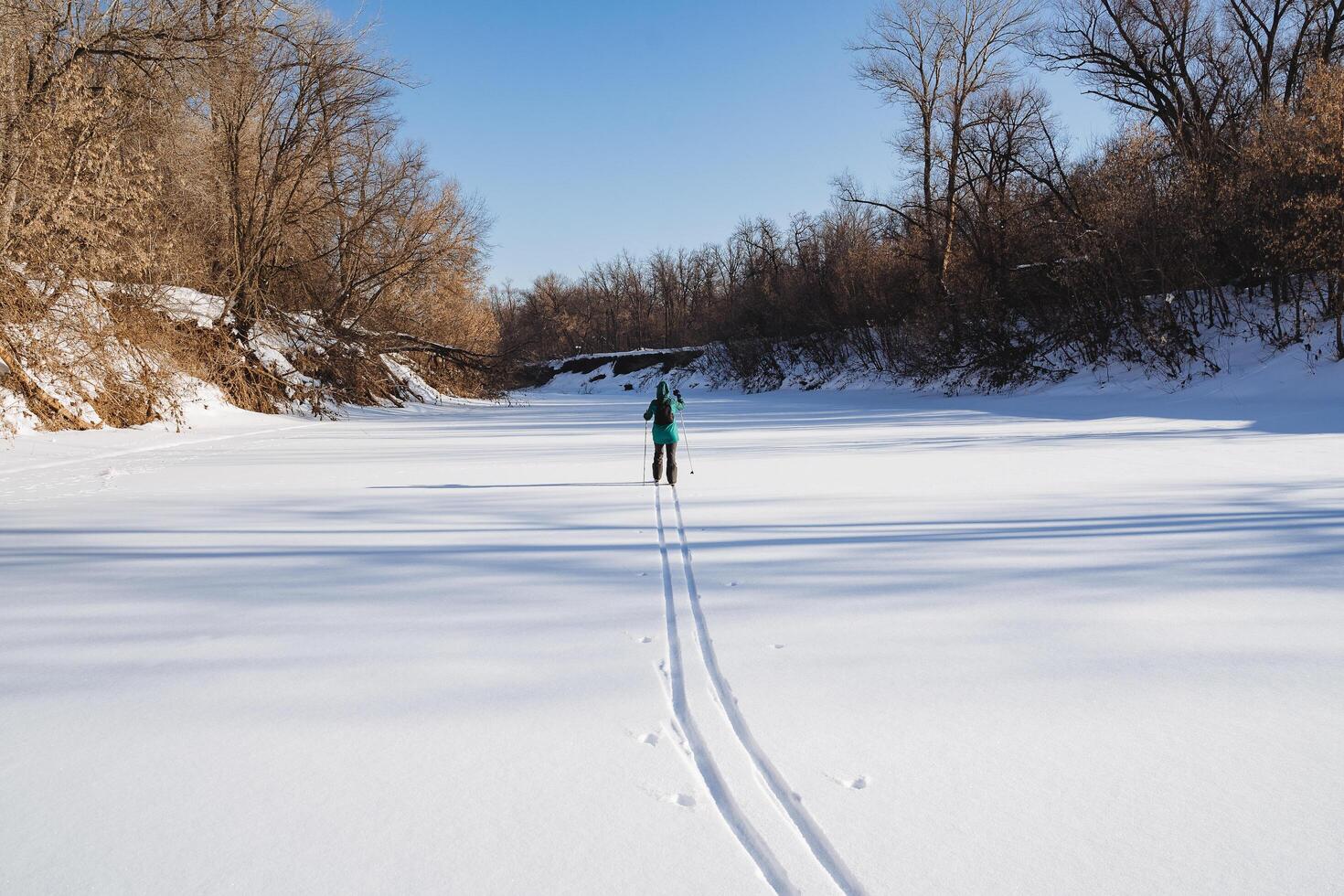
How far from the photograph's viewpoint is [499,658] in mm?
3564

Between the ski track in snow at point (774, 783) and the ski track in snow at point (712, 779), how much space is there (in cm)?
12

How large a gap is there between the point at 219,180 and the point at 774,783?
26.4 m

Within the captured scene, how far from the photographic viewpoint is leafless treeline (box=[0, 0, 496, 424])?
13516mm

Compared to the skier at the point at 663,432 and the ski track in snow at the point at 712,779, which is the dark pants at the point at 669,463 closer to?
the skier at the point at 663,432

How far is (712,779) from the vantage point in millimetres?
2490

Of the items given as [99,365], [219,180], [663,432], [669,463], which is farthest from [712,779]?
[219,180]

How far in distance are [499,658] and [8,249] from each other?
15.1 meters

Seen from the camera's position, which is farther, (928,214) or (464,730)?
(928,214)

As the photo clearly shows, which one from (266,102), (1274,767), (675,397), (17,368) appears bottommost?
(1274,767)

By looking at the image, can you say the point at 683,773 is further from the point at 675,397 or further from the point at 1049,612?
the point at 675,397

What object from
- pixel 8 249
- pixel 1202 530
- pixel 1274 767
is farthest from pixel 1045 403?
pixel 8 249

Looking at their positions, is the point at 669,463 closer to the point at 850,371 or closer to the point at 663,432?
the point at 663,432

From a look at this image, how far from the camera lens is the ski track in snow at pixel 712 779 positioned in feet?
6.68

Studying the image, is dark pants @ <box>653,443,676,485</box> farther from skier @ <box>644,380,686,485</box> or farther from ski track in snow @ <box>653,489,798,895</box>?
ski track in snow @ <box>653,489,798,895</box>
